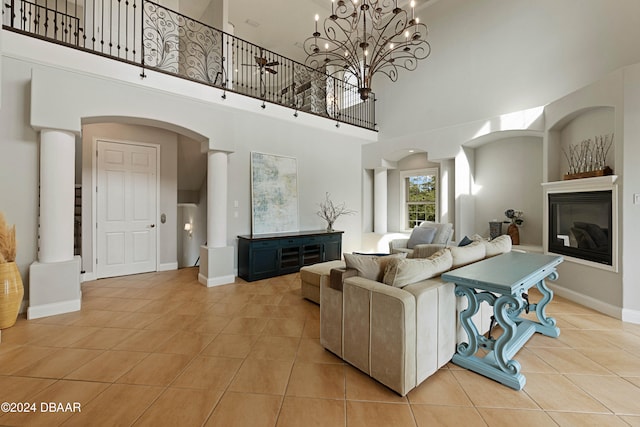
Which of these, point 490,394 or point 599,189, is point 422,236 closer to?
point 599,189

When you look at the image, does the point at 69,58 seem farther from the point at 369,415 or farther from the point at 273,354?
the point at 369,415

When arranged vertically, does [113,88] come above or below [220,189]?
above

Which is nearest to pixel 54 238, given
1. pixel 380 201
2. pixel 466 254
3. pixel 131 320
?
pixel 131 320

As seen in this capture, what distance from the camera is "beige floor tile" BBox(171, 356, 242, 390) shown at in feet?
6.56

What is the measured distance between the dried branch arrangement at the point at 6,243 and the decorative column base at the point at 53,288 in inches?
9.0

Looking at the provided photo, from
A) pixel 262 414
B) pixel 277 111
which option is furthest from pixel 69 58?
pixel 262 414

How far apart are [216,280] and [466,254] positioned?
362 centimetres

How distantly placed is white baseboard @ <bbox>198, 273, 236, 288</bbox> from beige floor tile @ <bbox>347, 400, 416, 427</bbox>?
126 inches

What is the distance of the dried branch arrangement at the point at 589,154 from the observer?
11.9 feet

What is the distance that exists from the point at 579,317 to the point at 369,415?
309cm

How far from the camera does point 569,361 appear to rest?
2.32 meters

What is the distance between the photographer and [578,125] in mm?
4047

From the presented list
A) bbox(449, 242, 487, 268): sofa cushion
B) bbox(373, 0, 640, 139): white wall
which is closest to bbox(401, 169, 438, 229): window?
bbox(373, 0, 640, 139): white wall

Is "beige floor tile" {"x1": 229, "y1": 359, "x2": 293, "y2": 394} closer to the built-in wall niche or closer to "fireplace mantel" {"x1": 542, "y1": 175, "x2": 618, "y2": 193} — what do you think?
"fireplace mantel" {"x1": 542, "y1": 175, "x2": 618, "y2": 193}
